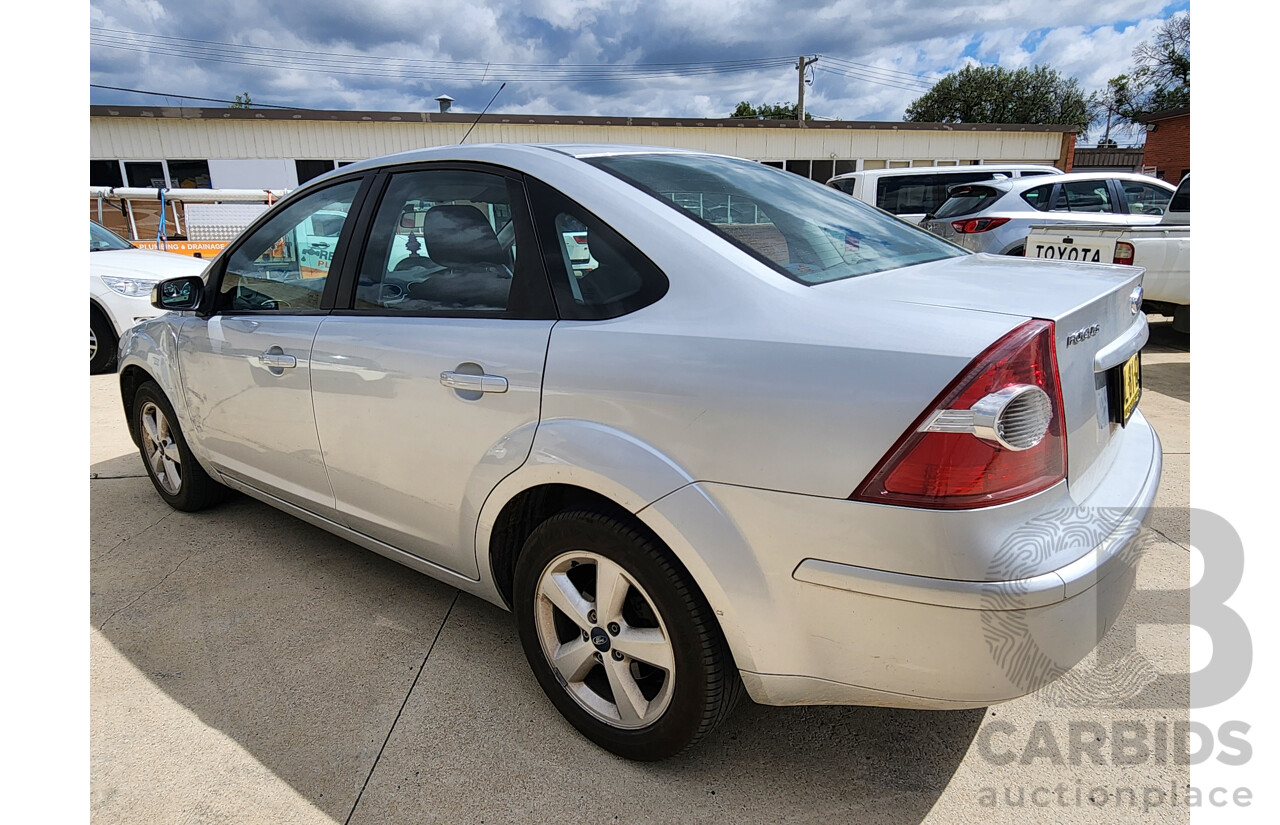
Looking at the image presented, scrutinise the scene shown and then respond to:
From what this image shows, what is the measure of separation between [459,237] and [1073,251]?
6121 millimetres

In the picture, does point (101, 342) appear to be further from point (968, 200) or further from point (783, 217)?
point (968, 200)

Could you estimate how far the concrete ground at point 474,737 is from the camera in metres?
1.91

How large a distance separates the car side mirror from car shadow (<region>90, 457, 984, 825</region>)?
3.65 feet

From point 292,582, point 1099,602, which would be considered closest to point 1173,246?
point 1099,602

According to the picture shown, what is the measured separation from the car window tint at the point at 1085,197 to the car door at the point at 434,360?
898 centimetres

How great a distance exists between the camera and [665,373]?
67.3 inches

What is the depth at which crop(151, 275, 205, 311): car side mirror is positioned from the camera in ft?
10.4

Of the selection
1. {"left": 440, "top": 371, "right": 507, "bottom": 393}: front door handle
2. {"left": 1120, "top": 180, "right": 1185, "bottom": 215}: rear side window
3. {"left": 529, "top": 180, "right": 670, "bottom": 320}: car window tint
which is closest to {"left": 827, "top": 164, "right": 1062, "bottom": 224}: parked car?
{"left": 1120, "top": 180, "right": 1185, "bottom": 215}: rear side window

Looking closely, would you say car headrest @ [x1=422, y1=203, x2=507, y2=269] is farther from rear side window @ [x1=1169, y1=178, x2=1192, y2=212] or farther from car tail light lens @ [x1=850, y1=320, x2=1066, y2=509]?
rear side window @ [x1=1169, y1=178, x2=1192, y2=212]

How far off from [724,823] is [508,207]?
1.75 metres

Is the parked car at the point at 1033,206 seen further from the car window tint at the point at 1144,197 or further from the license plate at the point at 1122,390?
the license plate at the point at 1122,390

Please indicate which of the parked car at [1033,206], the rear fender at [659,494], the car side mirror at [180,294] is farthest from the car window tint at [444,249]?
the parked car at [1033,206]

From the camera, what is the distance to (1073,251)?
21.6ft

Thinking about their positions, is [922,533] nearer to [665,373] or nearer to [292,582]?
[665,373]
